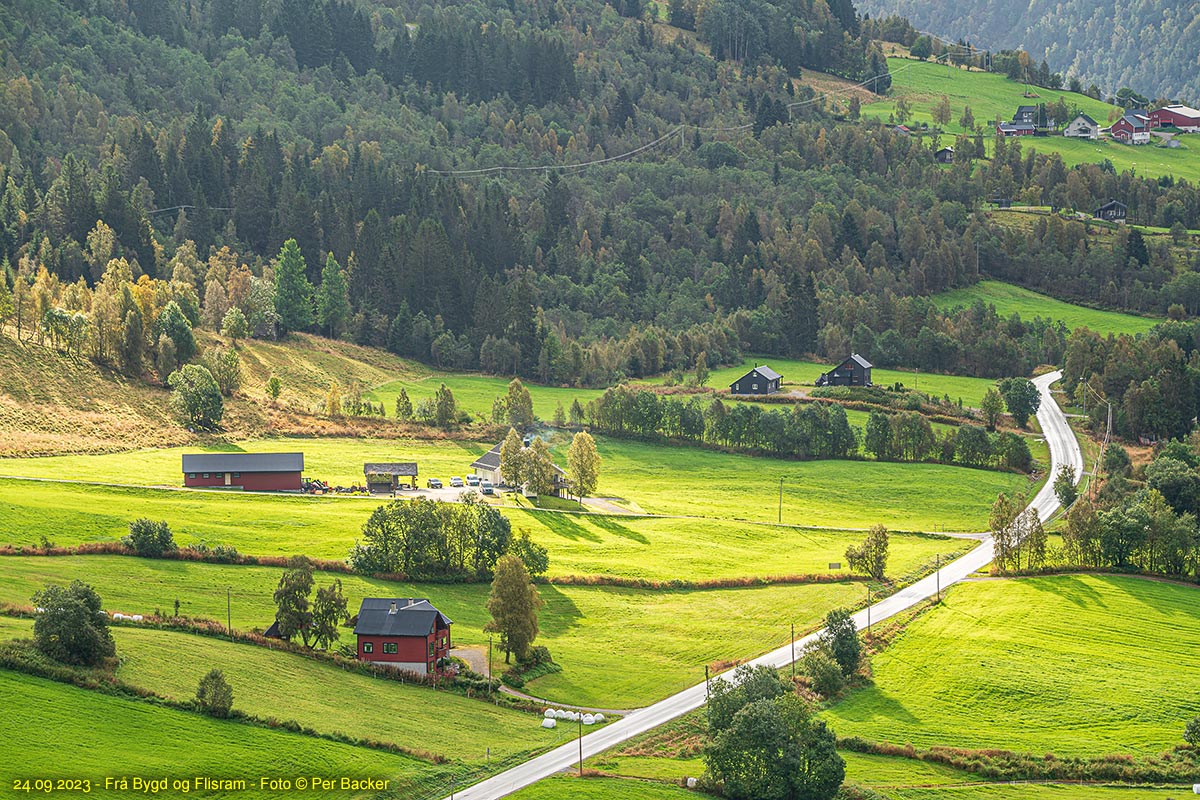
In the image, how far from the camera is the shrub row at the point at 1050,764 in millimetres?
89125

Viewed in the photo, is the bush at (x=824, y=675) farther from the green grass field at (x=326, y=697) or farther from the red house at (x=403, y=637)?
the red house at (x=403, y=637)

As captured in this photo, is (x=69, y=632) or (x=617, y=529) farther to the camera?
(x=617, y=529)

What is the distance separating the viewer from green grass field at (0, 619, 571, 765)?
84188 mm

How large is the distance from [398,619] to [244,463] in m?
51.8

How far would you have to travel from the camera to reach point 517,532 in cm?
13500

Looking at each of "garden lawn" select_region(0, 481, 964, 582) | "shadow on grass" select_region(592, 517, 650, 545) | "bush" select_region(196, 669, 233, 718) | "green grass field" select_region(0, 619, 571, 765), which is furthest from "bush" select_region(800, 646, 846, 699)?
"bush" select_region(196, 669, 233, 718)

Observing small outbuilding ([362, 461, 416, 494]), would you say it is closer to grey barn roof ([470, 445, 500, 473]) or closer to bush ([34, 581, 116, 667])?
grey barn roof ([470, 445, 500, 473])

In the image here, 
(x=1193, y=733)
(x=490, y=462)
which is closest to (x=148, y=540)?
(x=490, y=462)

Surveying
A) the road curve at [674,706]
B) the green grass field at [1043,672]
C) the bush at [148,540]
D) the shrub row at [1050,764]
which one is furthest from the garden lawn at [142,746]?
the bush at [148,540]

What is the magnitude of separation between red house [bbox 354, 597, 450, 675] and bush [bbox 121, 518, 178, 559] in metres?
22.9

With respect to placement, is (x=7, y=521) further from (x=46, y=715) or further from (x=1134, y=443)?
(x=1134, y=443)

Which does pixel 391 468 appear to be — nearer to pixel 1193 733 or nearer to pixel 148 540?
pixel 148 540

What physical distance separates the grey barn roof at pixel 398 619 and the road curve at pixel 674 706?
14.6 meters

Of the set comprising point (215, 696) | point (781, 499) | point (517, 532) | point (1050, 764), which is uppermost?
point (781, 499)
